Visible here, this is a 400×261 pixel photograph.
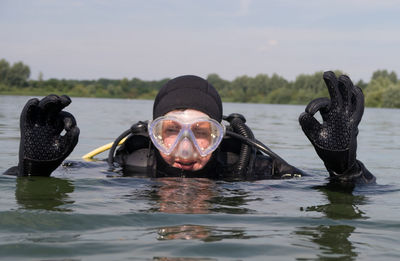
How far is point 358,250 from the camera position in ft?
6.39

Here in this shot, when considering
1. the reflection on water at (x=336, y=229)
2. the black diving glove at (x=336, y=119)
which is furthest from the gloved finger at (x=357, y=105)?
the reflection on water at (x=336, y=229)

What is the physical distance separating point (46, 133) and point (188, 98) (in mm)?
965

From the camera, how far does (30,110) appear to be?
305cm

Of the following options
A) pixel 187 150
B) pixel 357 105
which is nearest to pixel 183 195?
pixel 187 150

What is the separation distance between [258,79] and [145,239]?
85.5 metres

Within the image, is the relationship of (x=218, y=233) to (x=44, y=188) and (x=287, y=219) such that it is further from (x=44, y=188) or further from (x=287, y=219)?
(x=44, y=188)

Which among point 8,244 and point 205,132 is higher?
point 205,132

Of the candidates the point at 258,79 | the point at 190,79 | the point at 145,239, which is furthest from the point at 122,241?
the point at 258,79

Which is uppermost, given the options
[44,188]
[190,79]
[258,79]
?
[258,79]

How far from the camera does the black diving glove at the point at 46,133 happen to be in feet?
10.1

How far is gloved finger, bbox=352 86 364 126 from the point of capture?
3.00 metres

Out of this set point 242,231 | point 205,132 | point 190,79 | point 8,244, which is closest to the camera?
point 8,244

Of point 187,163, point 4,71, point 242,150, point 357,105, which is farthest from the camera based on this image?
point 4,71

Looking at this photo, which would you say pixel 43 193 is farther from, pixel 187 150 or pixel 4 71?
pixel 4 71
